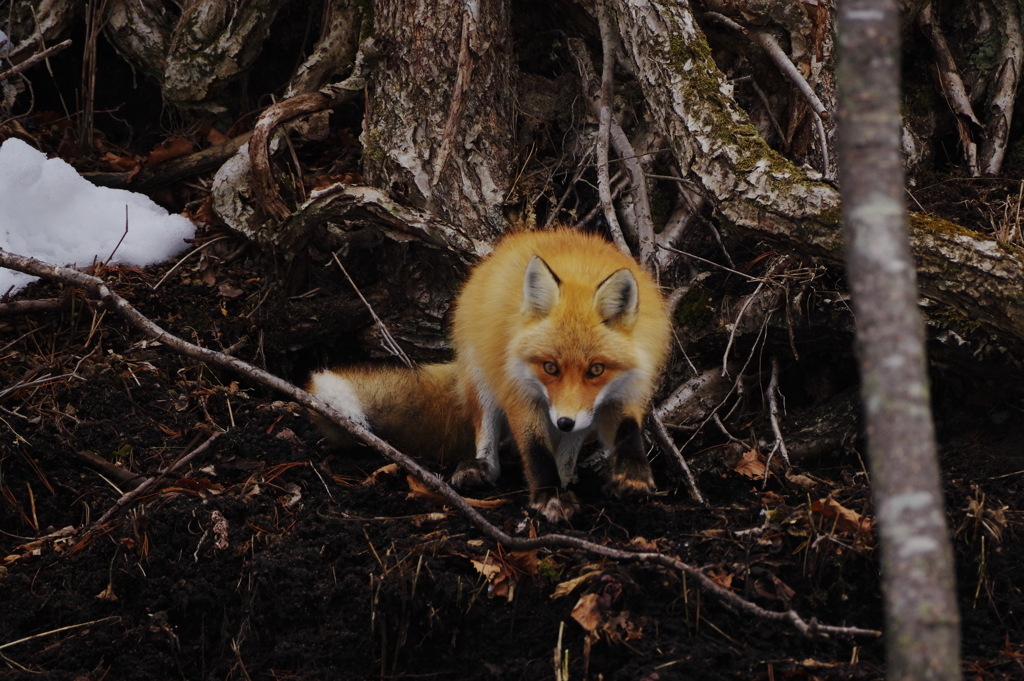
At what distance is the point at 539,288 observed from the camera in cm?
315

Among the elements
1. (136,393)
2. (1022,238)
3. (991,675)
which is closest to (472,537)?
(991,675)

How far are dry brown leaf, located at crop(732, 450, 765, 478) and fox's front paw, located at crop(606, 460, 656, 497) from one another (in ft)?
1.67

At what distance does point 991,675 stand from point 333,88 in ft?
13.8

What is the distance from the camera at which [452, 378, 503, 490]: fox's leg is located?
356cm

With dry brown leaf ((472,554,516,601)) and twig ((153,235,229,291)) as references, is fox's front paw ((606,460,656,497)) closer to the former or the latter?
dry brown leaf ((472,554,516,601))

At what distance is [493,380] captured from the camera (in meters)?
3.54

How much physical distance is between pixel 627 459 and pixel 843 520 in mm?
865

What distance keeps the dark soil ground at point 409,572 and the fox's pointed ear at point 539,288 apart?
0.81 metres

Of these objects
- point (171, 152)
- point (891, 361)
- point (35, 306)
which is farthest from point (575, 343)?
point (171, 152)

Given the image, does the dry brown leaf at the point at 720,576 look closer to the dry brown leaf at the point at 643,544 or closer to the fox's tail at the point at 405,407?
the dry brown leaf at the point at 643,544

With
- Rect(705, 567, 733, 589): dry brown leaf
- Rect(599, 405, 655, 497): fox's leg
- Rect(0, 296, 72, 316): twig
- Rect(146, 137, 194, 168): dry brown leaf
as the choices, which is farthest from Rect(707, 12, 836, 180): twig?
Rect(0, 296, 72, 316): twig

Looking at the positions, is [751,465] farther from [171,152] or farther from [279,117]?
[171,152]

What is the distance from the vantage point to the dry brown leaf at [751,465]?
3.53 metres

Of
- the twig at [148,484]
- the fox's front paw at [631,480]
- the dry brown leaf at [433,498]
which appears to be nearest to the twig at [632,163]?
the fox's front paw at [631,480]
